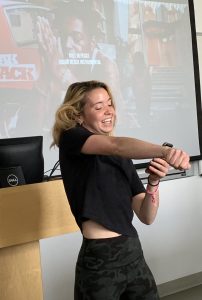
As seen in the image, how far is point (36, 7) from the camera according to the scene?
273 centimetres

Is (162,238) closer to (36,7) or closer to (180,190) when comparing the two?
(180,190)

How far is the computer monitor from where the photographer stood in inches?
69.0

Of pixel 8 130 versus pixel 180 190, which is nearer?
pixel 8 130

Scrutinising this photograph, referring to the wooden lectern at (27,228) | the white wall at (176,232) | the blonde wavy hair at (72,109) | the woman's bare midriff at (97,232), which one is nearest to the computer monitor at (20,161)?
the wooden lectern at (27,228)

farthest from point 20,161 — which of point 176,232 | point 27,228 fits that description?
point 176,232

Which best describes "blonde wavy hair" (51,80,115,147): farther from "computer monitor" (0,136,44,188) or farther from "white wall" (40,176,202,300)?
"white wall" (40,176,202,300)

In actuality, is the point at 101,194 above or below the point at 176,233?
above

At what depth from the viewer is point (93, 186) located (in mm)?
1468

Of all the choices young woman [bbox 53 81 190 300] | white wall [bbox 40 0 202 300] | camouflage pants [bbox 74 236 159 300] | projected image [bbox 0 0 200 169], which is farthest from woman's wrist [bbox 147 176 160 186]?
white wall [bbox 40 0 202 300]

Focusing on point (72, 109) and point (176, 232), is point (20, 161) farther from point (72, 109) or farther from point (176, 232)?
point (176, 232)

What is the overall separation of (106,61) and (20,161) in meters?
1.49

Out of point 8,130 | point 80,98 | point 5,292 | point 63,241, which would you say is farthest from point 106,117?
point 63,241

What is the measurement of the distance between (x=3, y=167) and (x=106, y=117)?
0.51 m

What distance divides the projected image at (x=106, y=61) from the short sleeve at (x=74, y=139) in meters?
1.22
